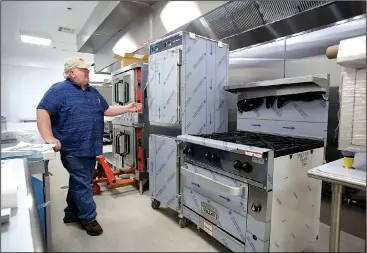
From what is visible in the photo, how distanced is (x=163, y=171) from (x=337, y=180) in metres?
1.15

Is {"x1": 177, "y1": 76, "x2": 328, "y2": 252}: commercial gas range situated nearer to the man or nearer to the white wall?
the man

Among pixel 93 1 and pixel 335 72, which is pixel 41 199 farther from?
pixel 335 72

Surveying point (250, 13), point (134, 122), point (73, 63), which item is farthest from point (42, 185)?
point (250, 13)

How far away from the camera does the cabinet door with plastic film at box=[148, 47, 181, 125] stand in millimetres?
1442

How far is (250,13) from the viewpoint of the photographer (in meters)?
1.41

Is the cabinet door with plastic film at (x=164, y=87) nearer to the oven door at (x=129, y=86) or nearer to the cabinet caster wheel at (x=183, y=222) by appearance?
the oven door at (x=129, y=86)

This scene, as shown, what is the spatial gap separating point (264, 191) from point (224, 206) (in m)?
0.28

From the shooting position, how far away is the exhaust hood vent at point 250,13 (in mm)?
1271

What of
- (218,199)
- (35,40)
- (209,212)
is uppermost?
(35,40)

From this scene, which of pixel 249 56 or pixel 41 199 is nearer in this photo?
pixel 41 199

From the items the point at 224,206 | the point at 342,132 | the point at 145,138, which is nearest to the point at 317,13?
the point at 342,132

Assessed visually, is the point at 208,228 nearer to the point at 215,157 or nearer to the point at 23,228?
the point at 215,157

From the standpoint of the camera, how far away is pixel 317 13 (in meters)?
1.27

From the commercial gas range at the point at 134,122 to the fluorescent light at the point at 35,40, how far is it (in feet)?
5.46
